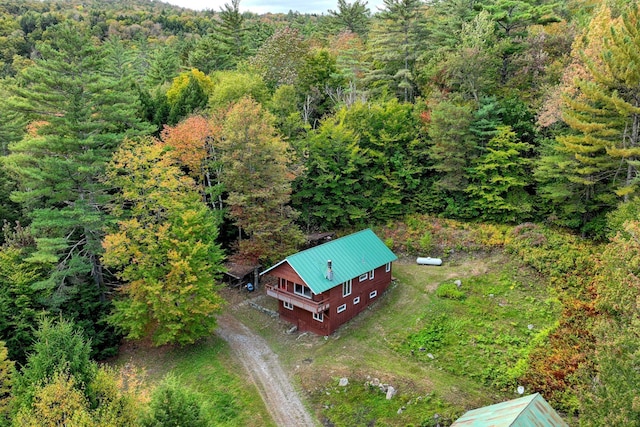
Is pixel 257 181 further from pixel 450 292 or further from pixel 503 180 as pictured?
pixel 503 180

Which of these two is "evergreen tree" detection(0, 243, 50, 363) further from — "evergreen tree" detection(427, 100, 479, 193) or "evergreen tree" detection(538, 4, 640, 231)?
"evergreen tree" detection(538, 4, 640, 231)

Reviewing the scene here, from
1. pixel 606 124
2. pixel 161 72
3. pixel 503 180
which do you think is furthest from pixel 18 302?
pixel 606 124

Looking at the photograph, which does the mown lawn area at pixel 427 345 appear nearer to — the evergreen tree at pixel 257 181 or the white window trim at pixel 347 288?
the white window trim at pixel 347 288

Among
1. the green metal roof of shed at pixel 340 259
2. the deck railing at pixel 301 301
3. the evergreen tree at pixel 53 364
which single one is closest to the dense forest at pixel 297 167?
the evergreen tree at pixel 53 364

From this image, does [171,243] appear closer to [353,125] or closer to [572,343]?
[353,125]

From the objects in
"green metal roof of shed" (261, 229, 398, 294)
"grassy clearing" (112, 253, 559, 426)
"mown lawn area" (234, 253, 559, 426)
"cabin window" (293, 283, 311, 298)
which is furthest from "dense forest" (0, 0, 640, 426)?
"green metal roof of shed" (261, 229, 398, 294)

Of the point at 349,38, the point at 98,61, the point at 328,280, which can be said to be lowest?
the point at 328,280

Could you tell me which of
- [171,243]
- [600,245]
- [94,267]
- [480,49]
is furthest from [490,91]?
[94,267]
